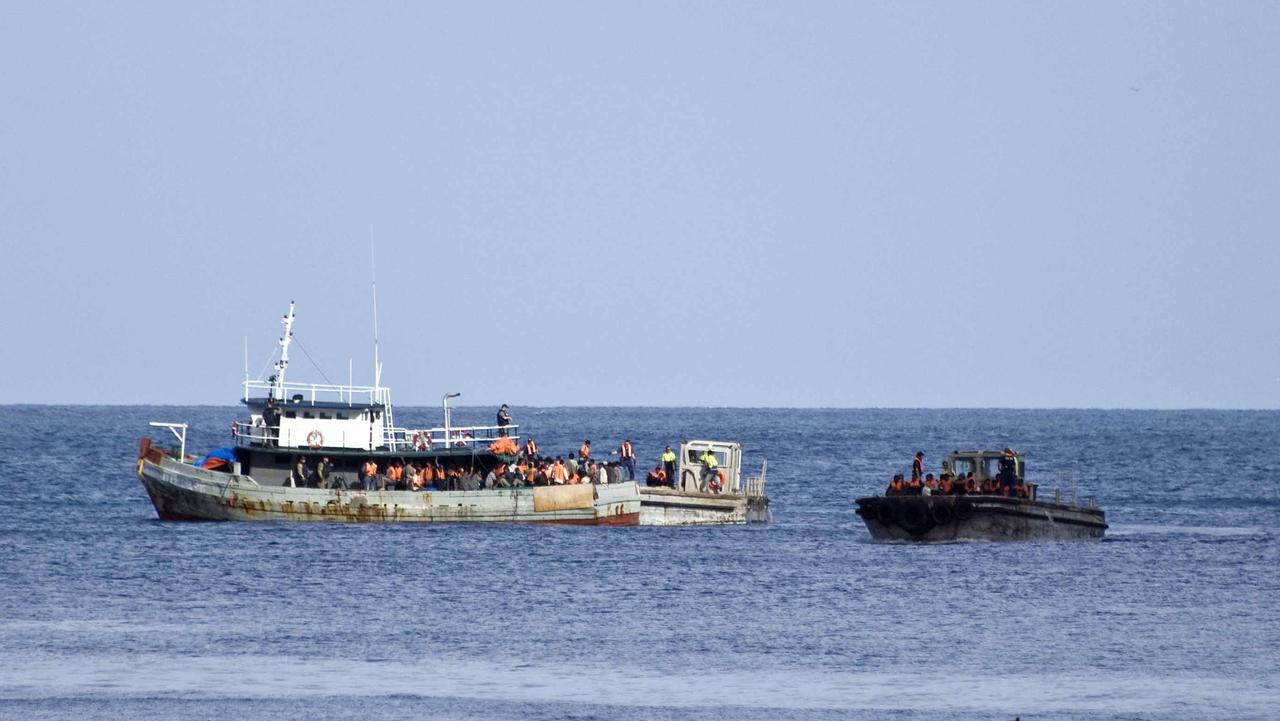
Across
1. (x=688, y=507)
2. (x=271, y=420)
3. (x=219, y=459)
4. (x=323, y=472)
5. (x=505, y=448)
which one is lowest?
(x=688, y=507)

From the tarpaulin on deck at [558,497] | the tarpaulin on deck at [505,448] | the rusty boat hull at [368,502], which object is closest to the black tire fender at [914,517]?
the rusty boat hull at [368,502]

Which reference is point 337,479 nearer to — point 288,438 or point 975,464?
point 288,438

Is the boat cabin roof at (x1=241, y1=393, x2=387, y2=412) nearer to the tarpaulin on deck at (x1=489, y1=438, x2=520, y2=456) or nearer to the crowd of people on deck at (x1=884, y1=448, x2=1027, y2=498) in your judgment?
the tarpaulin on deck at (x1=489, y1=438, x2=520, y2=456)

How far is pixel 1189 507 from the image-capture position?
8431 centimetres

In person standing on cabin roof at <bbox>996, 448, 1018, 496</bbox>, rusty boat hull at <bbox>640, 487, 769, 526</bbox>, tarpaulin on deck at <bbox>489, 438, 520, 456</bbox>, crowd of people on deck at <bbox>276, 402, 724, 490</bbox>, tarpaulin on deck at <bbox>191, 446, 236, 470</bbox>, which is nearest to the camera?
person standing on cabin roof at <bbox>996, 448, 1018, 496</bbox>

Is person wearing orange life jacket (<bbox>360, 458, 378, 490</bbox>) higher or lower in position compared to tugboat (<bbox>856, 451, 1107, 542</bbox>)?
higher

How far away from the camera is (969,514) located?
192 ft

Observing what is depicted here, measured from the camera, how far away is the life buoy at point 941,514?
58.5 m

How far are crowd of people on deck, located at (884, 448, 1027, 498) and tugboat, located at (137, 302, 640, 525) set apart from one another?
920 centimetres

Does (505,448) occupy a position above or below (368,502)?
above

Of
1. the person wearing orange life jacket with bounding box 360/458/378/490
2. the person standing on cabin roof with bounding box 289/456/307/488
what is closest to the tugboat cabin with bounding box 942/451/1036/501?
the person wearing orange life jacket with bounding box 360/458/378/490

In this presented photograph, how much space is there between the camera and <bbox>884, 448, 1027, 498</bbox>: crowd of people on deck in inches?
2336

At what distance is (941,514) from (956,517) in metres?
0.44

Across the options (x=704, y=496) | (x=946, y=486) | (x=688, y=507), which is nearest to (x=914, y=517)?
(x=946, y=486)
